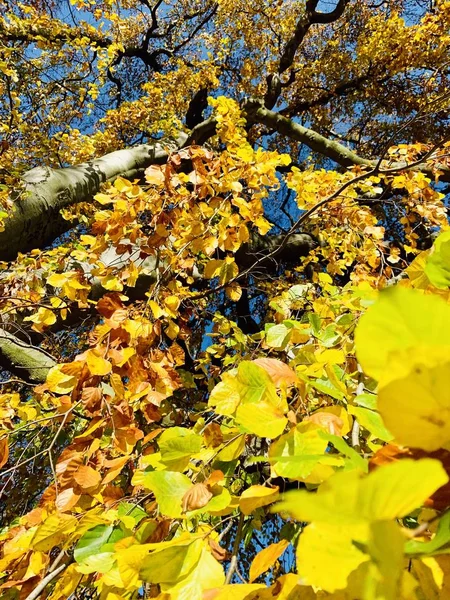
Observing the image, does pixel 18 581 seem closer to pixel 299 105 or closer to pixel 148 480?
pixel 148 480

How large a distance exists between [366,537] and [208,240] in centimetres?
106

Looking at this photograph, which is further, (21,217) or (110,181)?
(110,181)

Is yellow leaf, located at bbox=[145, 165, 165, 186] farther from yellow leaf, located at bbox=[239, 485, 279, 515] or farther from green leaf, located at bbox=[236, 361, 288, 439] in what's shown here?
yellow leaf, located at bbox=[239, 485, 279, 515]

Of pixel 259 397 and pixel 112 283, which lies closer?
pixel 259 397

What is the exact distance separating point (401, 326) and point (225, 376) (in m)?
0.37

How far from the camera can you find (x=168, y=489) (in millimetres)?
440

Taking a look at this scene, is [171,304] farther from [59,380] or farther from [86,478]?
[86,478]

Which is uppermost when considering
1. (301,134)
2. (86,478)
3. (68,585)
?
(301,134)

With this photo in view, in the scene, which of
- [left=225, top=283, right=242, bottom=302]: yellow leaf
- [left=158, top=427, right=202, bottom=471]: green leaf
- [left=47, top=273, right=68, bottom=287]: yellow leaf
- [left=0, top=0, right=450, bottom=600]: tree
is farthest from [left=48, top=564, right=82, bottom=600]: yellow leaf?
[left=225, top=283, right=242, bottom=302]: yellow leaf

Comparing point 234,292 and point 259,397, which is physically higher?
point 234,292

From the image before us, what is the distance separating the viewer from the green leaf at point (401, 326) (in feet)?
0.57

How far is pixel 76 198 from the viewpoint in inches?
105

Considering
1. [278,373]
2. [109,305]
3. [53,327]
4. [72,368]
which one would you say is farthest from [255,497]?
[53,327]

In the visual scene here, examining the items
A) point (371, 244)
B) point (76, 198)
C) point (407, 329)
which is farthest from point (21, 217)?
point (407, 329)
